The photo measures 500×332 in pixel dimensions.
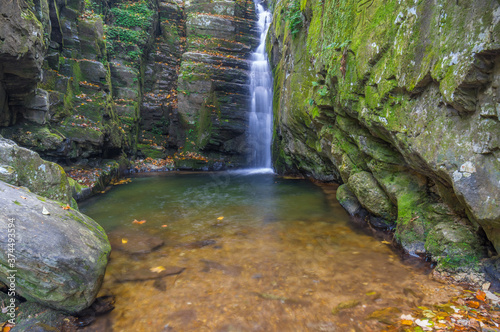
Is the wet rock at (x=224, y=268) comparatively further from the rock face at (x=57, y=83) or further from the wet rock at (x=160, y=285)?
the rock face at (x=57, y=83)

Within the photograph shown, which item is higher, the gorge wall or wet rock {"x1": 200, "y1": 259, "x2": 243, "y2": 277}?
the gorge wall

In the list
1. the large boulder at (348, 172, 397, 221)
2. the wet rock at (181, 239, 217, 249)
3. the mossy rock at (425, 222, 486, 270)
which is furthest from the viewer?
the large boulder at (348, 172, 397, 221)

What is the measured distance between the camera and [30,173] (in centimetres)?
413

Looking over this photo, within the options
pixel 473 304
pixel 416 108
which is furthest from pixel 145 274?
pixel 416 108

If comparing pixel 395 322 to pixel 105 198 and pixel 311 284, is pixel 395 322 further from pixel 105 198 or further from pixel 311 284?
pixel 105 198

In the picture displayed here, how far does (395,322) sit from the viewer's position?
2.64 meters

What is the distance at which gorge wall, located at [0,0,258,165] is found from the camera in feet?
24.2

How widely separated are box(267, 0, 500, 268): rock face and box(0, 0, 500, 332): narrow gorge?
0.9 inches

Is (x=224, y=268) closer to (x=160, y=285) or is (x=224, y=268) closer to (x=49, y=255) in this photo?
(x=160, y=285)

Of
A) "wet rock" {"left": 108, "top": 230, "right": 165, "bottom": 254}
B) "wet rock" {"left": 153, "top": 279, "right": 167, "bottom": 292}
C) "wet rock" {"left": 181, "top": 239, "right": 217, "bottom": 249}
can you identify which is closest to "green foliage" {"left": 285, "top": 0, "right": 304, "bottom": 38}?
"wet rock" {"left": 181, "top": 239, "right": 217, "bottom": 249}

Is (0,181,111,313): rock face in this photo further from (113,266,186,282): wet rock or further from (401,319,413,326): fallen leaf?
(401,319,413,326): fallen leaf

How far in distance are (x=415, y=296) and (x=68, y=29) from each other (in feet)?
46.4

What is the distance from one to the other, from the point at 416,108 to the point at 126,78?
46.7 ft

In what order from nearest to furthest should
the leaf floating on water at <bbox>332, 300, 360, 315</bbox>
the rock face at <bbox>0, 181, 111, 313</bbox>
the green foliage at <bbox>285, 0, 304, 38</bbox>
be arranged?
the rock face at <bbox>0, 181, 111, 313</bbox> < the leaf floating on water at <bbox>332, 300, 360, 315</bbox> < the green foliage at <bbox>285, 0, 304, 38</bbox>
